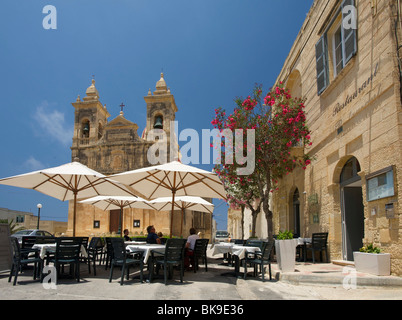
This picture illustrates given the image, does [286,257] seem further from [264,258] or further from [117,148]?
[117,148]

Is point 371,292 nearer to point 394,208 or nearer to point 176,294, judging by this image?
point 394,208

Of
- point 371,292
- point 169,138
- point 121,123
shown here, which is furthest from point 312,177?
point 121,123

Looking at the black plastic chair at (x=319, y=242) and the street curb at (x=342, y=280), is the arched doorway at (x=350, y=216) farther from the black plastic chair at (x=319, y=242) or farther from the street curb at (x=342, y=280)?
the street curb at (x=342, y=280)

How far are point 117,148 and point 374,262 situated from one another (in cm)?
2704

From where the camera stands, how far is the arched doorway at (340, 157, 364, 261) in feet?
31.8

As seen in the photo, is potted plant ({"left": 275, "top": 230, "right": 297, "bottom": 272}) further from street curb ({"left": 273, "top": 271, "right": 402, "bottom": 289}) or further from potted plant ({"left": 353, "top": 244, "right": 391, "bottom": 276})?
potted plant ({"left": 353, "top": 244, "right": 391, "bottom": 276})

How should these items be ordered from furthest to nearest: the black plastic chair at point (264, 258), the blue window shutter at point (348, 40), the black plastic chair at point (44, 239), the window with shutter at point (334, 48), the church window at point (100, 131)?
the church window at point (100, 131) < the window with shutter at point (334, 48) < the blue window shutter at point (348, 40) < the black plastic chair at point (264, 258) < the black plastic chair at point (44, 239)

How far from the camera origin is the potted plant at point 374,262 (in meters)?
6.68

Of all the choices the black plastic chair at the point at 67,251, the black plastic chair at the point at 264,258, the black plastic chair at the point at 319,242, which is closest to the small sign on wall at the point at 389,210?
the black plastic chair at the point at 264,258

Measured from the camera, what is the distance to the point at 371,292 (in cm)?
596

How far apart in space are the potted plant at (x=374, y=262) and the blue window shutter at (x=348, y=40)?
481 centimetres

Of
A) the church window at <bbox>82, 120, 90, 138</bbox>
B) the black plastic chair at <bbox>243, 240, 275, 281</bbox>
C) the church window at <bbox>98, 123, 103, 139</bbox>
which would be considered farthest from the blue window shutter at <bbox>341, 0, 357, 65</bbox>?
the church window at <bbox>98, 123, 103, 139</bbox>

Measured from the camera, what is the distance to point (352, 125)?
879 cm

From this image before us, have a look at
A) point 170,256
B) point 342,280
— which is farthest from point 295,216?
point 170,256
